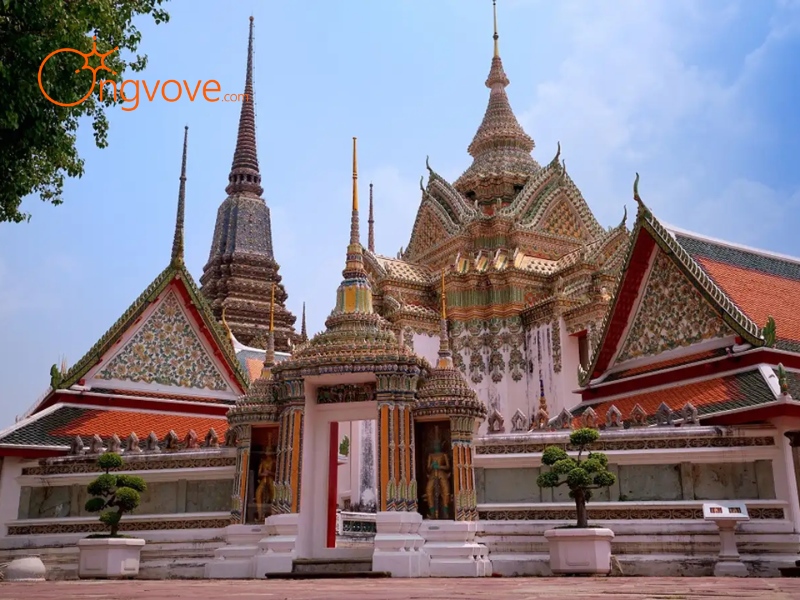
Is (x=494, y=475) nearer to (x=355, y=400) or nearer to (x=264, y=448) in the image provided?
(x=355, y=400)

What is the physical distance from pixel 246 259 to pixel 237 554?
24.5 m

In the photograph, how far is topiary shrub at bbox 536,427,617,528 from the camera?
31.9ft

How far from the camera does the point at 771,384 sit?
10836 millimetres

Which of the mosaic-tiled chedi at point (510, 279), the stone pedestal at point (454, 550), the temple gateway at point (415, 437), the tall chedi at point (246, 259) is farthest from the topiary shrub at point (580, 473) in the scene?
the tall chedi at point (246, 259)

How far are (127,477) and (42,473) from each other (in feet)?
7.11

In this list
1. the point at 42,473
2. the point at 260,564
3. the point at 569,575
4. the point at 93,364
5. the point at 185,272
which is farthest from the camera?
the point at 185,272

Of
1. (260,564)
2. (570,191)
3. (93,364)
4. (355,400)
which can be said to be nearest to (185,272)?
(93,364)

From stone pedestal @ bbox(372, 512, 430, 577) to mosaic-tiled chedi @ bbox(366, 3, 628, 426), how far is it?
458 inches

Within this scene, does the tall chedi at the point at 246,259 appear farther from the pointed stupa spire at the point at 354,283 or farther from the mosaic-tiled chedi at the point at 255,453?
the mosaic-tiled chedi at the point at 255,453

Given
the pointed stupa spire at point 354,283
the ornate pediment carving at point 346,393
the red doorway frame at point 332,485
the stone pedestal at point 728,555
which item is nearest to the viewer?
the stone pedestal at point 728,555

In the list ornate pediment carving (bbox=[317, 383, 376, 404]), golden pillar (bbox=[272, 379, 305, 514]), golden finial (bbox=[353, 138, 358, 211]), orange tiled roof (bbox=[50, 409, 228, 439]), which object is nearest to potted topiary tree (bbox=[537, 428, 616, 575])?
ornate pediment carving (bbox=[317, 383, 376, 404])

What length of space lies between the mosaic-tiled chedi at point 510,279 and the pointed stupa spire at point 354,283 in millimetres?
10034

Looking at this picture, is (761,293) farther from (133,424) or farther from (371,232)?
(371,232)

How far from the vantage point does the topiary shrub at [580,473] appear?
31.9 ft
